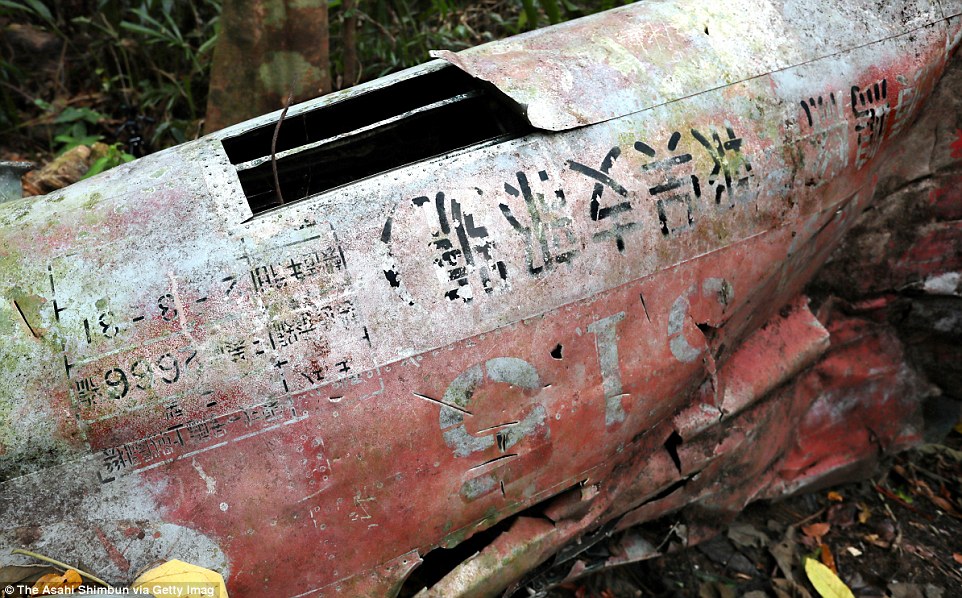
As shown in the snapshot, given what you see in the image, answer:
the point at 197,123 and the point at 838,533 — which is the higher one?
the point at 197,123

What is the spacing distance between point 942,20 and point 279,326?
234 cm

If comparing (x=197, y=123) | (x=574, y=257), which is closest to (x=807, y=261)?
(x=574, y=257)

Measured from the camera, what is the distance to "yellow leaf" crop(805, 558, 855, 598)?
2.85m

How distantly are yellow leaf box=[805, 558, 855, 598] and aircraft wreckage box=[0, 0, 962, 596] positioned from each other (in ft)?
2.49

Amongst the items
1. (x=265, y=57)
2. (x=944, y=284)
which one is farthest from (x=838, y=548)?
(x=265, y=57)

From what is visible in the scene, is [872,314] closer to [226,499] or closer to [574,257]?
[574,257]

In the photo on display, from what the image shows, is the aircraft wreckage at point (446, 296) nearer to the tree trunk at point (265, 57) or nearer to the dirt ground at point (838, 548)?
the dirt ground at point (838, 548)

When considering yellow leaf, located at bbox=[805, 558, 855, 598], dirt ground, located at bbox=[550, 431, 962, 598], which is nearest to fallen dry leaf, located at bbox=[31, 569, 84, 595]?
dirt ground, located at bbox=[550, 431, 962, 598]

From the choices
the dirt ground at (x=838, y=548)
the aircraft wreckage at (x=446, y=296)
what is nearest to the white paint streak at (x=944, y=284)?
the aircraft wreckage at (x=446, y=296)

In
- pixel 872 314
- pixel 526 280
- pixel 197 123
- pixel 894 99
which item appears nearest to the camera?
pixel 526 280

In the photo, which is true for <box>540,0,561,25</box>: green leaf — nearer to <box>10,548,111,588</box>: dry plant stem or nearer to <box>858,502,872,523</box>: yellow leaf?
<box>858,502,872,523</box>: yellow leaf

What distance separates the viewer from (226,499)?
190 cm

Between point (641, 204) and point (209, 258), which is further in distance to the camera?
point (641, 204)

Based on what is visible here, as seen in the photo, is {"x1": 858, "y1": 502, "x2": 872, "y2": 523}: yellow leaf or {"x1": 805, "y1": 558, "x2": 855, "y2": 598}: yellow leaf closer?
{"x1": 805, "y1": 558, "x2": 855, "y2": 598}: yellow leaf
